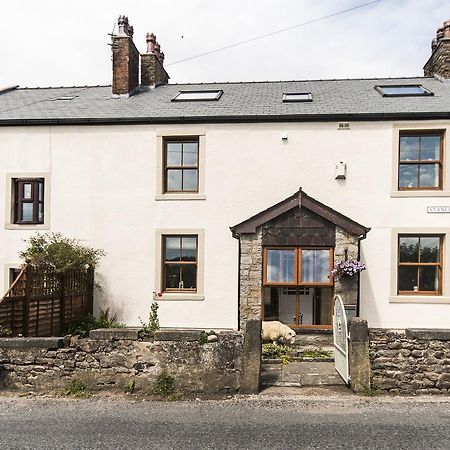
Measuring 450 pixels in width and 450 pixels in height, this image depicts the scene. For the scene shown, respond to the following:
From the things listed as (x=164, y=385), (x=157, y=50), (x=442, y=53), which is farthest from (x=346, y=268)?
(x=157, y=50)

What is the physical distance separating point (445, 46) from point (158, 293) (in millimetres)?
13110

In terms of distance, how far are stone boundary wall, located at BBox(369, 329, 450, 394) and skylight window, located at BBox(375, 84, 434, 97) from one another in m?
8.49

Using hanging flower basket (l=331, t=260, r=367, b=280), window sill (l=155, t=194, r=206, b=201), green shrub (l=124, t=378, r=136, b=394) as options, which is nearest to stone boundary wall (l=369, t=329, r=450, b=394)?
hanging flower basket (l=331, t=260, r=367, b=280)

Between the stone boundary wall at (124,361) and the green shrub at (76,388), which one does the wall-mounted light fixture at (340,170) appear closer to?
the stone boundary wall at (124,361)

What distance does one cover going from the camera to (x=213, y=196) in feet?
37.7

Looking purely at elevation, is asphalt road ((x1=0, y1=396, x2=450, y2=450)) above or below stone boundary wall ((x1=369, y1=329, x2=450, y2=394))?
below

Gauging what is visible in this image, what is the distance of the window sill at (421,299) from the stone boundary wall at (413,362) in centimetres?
428

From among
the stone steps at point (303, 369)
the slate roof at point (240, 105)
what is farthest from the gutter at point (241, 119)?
the stone steps at point (303, 369)

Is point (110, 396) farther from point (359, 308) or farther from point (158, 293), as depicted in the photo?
point (359, 308)

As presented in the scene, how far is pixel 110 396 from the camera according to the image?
21.6 ft

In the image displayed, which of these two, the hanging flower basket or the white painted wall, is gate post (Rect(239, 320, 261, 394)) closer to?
the hanging flower basket

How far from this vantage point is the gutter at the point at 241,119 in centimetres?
1090

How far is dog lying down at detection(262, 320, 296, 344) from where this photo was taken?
9508 millimetres

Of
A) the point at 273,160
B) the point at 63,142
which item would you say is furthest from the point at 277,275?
the point at 63,142
